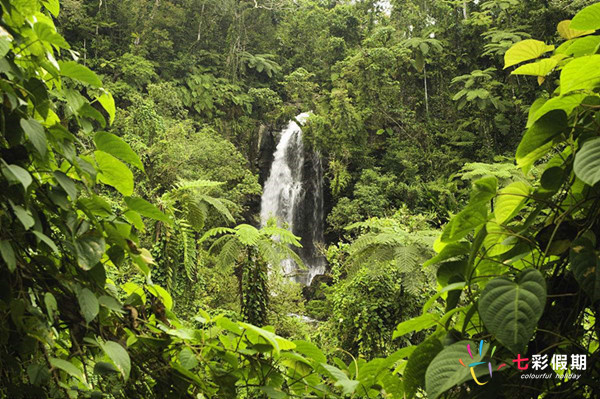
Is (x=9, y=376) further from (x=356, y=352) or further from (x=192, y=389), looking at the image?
(x=356, y=352)

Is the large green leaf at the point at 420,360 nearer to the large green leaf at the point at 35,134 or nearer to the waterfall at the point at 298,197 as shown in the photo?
the large green leaf at the point at 35,134

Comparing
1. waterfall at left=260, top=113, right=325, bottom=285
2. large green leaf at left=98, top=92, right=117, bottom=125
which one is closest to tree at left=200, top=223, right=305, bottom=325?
large green leaf at left=98, top=92, right=117, bottom=125

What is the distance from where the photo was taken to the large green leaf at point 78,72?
76cm

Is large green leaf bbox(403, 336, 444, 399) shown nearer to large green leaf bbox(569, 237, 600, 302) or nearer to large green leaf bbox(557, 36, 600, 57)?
large green leaf bbox(569, 237, 600, 302)

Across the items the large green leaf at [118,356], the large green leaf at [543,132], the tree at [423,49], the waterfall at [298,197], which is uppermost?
the tree at [423,49]

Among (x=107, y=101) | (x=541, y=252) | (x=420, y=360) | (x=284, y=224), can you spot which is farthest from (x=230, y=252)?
(x=541, y=252)

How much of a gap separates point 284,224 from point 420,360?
4845mm

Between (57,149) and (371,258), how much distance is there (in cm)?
381

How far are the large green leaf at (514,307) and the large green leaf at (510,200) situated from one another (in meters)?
0.13

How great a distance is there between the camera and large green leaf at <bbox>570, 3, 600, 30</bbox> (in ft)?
2.22

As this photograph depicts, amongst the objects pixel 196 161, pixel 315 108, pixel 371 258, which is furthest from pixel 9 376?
pixel 315 108

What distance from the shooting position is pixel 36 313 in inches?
25.9

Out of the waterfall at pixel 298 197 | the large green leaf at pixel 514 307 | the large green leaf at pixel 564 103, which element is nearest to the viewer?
the large green leaf at pixel 514 307

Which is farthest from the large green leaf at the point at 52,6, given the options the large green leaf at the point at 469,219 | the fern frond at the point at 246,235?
the fern frond at the point at 246,235
